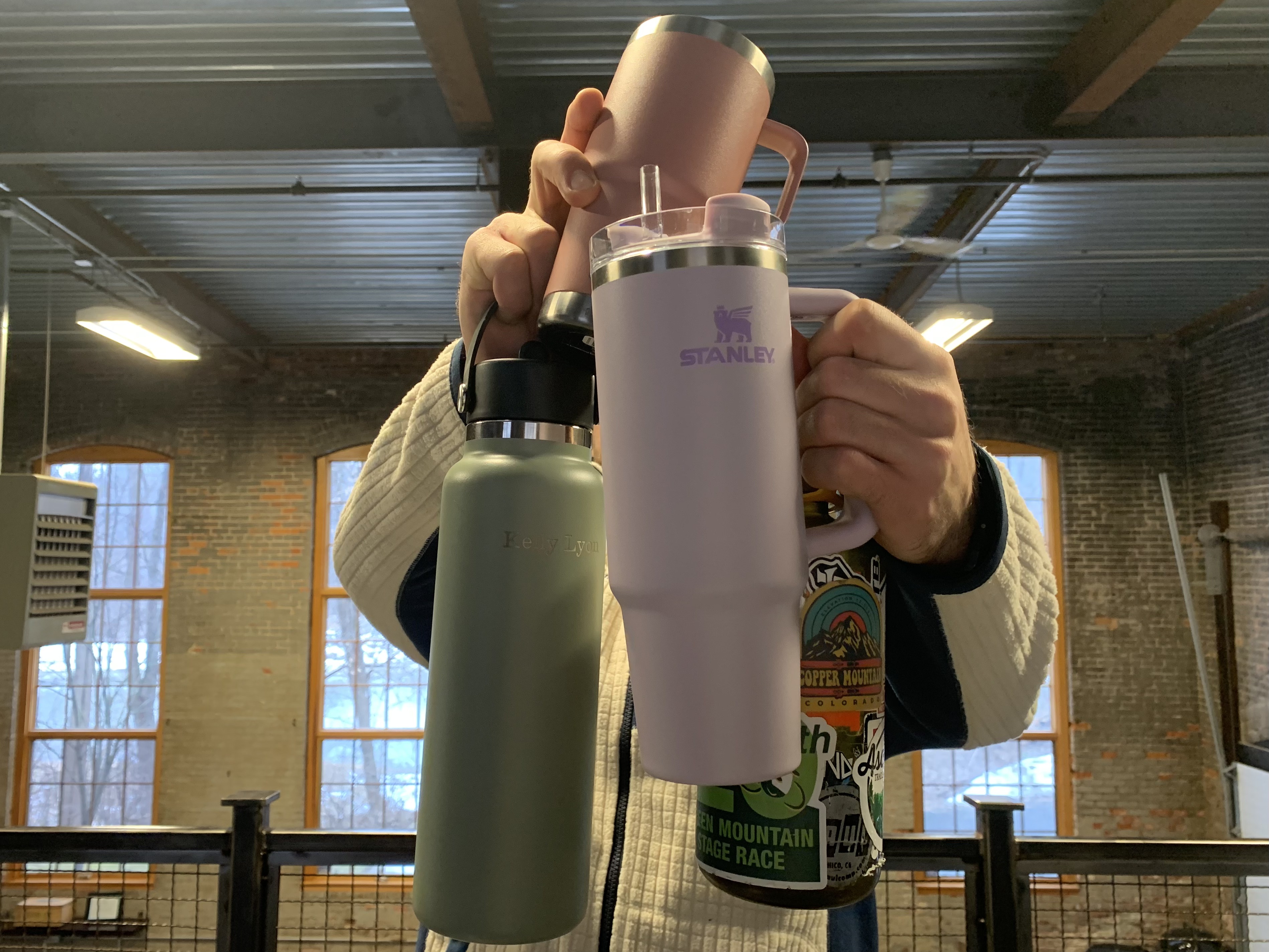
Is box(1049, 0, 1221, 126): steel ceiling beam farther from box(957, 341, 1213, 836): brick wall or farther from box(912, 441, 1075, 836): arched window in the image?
box(912, 441, 1075, 836): arched window

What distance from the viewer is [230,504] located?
6664 mm

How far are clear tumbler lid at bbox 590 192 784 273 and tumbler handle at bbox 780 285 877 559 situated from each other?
0.03m

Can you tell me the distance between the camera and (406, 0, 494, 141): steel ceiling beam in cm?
247

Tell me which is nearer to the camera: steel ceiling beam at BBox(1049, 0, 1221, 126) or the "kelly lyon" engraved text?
the "kelly lyon" engraved text

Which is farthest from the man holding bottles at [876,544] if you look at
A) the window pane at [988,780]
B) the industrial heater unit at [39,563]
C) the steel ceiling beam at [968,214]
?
the window pane at [988,780]

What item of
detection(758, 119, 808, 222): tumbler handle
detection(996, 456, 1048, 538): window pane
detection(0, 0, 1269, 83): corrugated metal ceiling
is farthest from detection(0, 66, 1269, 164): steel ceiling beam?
detection(996, 456, 1048, 538): window pane

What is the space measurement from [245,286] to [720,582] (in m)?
5.90

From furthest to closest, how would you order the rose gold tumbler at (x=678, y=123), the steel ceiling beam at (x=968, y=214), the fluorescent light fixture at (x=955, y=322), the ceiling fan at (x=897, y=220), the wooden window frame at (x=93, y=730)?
the wooden window frame at (x=93, y=730) → the fluorescent light fixture at (x=955, y=322) → the steel ceiling beam at (x=968, y=214) → the ceiling fan at (x=897, y=220) → the rose gold tumbler at (x=678, y=123)

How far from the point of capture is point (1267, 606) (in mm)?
5691

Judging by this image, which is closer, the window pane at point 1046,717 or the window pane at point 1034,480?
the window pane at point 1046,717

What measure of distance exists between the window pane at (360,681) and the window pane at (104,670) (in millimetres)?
1308

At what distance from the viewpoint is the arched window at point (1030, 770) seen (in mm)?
6465

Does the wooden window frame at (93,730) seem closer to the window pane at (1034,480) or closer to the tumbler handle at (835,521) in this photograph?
the window pane at (1034,480)

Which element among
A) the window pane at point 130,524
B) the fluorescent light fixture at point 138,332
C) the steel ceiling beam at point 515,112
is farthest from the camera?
the window pane at point 130,524
